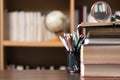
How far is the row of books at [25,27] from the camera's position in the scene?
2.11m

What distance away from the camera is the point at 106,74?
2.92 feet

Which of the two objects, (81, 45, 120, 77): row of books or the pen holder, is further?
the pen holder

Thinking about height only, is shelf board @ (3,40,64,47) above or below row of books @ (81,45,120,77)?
above

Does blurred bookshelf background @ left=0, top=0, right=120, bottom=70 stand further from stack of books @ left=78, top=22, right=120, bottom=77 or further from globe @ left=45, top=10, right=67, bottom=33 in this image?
stack of books @ left=78, top=22, right=120, bottom=77

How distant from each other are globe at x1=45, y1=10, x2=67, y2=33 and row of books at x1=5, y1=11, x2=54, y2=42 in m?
0.06

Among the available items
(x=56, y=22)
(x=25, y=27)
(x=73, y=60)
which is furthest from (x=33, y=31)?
(x=73, y=60)

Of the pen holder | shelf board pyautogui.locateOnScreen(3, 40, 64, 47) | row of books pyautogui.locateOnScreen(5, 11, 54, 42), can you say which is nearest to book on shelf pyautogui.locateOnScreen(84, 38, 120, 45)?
the pen holder

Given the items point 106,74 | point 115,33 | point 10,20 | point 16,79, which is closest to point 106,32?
point 115,33

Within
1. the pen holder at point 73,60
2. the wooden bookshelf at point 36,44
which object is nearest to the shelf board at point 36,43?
the wooden bookshelf at point 36,44

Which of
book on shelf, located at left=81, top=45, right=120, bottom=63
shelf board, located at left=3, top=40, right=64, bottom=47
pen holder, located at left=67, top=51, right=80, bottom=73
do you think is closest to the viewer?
book on shelf, located at left=81, top=45, right=120, bottom=63

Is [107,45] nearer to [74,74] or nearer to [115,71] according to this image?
[115,71]

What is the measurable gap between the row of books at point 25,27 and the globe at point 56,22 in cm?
6

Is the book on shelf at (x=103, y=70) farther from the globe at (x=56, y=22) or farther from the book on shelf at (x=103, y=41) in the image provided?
the globe at (x=56, y=22)

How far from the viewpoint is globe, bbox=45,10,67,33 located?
206 centimetres
